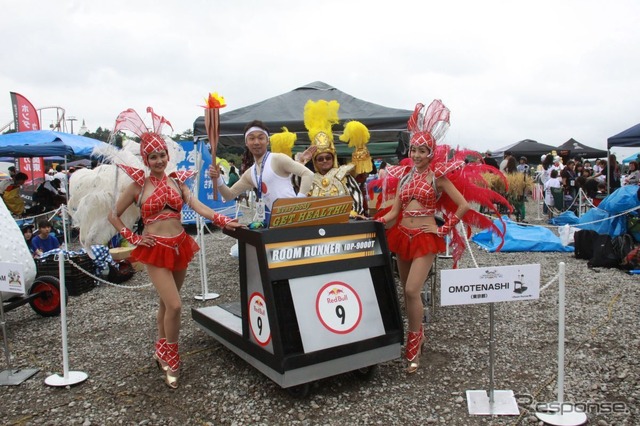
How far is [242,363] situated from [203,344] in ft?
2.04

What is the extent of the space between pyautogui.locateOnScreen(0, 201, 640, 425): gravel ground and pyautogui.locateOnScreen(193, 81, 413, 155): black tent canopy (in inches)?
95.9

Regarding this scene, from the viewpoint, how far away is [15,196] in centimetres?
962

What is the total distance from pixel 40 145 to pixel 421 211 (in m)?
8.85

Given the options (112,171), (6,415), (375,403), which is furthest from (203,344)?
(112,171)

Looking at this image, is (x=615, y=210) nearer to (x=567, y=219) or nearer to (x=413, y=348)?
(x=567, y=219)

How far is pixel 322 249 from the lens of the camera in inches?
126

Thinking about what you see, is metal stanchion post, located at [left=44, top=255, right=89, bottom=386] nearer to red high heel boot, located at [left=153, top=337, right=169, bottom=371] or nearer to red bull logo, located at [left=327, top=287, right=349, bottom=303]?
red high heel boot, located at [left=153, top=337, right=169, bottom=371]

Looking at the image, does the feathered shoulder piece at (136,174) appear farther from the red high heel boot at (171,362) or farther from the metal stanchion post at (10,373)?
the metal stanchion post at (10,373)

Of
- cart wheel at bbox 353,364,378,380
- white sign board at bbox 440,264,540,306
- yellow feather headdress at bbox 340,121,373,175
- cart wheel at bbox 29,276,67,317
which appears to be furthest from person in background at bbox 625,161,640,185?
cart wheel at bbox 29,276,67,317

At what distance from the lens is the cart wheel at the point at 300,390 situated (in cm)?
311

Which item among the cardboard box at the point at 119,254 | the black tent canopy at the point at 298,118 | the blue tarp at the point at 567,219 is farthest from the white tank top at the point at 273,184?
the blue tarp at the point at 567,219

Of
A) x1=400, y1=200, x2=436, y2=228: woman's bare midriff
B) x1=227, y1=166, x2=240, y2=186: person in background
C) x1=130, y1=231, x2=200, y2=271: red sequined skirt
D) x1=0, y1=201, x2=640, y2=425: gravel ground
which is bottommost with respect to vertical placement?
x1=0, y1=201, x2=640, y2=425: gravel ground

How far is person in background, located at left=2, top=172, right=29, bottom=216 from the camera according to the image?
374 inches

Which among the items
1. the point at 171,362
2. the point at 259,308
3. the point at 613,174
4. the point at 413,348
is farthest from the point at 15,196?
the point at 613,174
